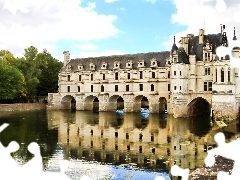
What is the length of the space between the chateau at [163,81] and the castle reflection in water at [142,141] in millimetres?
4104

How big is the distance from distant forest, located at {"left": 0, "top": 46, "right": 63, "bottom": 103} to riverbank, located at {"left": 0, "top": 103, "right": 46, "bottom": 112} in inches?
56.7

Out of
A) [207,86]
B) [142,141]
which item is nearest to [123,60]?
[207,86]

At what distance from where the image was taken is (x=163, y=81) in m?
48.7

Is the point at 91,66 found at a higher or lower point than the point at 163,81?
higher

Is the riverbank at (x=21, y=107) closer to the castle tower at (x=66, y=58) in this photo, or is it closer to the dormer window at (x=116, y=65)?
the castle tower at (x=66, y=58)

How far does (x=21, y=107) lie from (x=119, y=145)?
35.3 metres

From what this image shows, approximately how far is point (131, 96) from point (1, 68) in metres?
21.3

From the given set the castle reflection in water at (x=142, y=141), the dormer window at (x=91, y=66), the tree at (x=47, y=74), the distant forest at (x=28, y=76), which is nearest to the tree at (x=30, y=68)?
the distant forest at (x=28, y=76)

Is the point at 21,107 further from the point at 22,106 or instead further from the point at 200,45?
the point at 200,45

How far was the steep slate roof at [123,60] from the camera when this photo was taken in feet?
165

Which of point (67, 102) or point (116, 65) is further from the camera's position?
point (67, 102)

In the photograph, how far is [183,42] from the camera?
43844mm

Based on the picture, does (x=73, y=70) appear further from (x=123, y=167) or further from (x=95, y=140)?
(x=123, y=167)

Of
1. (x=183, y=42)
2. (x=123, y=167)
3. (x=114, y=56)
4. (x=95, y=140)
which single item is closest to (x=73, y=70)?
(x=114, y=56)
